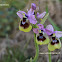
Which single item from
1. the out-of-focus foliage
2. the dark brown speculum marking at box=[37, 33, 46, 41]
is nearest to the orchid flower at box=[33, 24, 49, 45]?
the dark brown speculum marking at box=[37, 33, 46, 41]

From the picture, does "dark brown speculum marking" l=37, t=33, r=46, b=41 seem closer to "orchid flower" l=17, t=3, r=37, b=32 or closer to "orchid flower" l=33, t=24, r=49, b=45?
"orchid flower" l=33, t=24, r=49, b=45

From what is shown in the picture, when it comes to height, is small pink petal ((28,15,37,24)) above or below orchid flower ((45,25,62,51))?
above

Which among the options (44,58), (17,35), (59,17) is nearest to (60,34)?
(44,58)

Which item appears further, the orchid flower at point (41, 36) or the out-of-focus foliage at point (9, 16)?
the out-of-focus foliage at point (9, 16)

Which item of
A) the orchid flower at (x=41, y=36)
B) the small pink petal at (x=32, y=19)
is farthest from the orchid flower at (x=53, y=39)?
the small pink petal at (x=32, y=19)

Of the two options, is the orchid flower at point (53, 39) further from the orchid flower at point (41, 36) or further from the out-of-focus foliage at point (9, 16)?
the out-of-focus foliage at point (9, 16)

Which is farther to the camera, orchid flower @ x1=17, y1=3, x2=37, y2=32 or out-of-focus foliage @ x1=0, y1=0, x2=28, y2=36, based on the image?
out-of-focus foliage @ x1=0, y1=0, x2=28, y2=36

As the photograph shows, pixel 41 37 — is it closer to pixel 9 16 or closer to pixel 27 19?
pixel 27 19

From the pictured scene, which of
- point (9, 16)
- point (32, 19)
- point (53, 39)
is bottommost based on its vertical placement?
point (53, 39)

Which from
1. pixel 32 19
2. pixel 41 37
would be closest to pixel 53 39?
pixel 41 37
